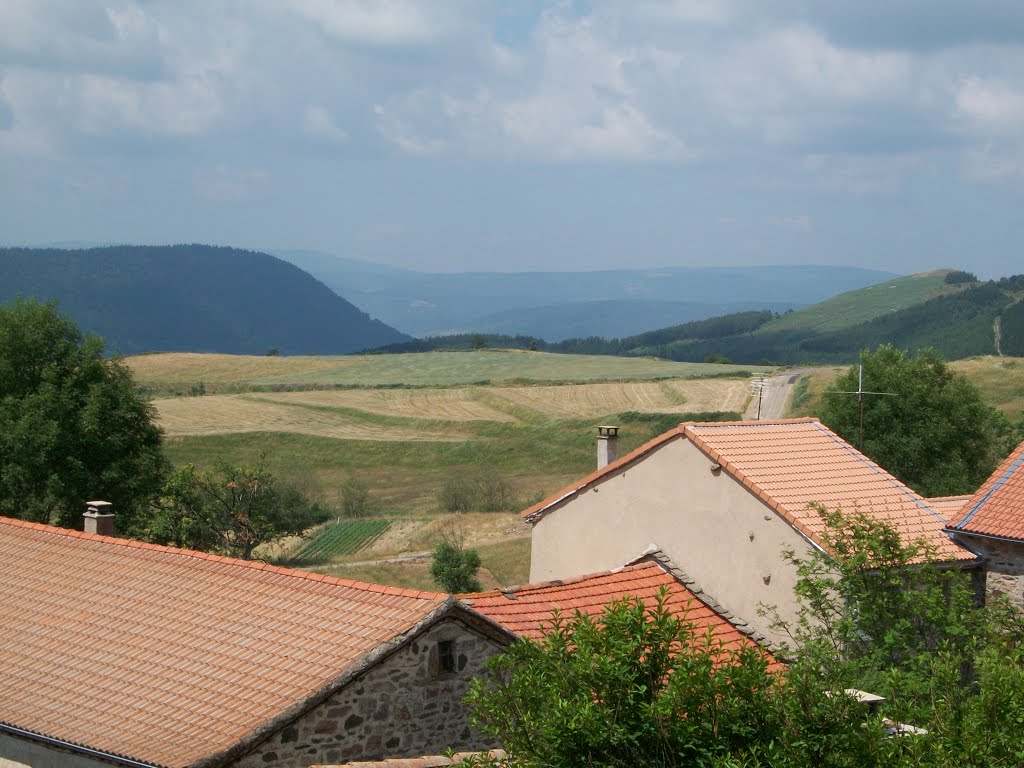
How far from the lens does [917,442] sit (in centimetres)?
4309

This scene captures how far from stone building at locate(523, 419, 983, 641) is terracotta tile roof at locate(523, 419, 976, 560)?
0.02 meters

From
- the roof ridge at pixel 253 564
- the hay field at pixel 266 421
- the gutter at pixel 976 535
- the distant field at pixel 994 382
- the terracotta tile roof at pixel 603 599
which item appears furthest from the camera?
the hay field at pixel 266 421

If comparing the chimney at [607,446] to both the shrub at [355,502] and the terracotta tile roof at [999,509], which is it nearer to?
the terracotta tile roof at [999,509]

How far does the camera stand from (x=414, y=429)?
281ft

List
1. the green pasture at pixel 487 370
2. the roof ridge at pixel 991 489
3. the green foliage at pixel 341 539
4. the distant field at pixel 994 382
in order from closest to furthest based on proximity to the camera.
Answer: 1. the roof ridge at pixel 991 489
2. the green foliage at pixel 341 539
3. the distant field at pixel 994 382
4. the green pasture at pixel 487 370

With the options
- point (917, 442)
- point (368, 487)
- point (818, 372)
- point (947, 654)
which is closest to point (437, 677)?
point (947, 654)

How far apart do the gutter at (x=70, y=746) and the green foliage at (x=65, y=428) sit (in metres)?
23.1

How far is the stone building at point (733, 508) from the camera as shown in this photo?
15.9 m

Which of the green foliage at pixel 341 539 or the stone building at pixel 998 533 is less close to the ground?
the stone building at pixel 998 533

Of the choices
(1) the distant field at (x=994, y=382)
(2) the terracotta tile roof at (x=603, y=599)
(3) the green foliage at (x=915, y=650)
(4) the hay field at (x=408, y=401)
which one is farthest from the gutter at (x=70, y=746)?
(4) the hay field at (x=408, y=401)

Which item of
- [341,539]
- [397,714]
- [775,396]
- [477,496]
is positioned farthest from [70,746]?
[775,396]

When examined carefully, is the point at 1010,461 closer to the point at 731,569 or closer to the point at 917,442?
the point at 731,569

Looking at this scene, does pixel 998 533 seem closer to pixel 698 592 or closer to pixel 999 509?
pixel 999 509

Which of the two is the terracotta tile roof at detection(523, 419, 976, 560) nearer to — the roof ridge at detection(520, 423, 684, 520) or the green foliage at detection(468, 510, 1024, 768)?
the roof ridge at detection(520, 423, 684, 520)
